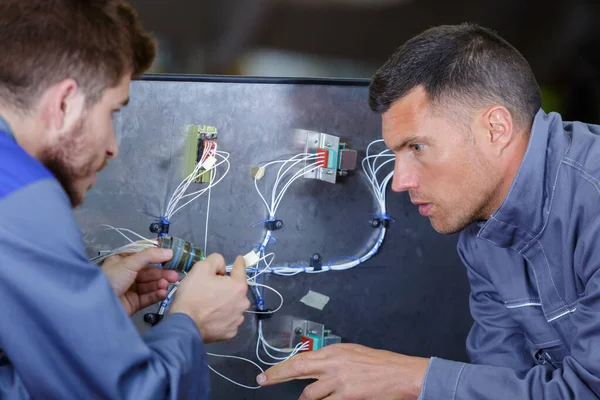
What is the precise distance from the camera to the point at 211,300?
1.10 m

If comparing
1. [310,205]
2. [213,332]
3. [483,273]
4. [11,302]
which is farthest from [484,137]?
[11,302]

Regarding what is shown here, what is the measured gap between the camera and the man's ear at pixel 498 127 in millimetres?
1312

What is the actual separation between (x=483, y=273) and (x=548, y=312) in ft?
0.74

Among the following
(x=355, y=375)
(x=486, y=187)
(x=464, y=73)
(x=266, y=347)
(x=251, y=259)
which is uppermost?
(x=464, y=73)

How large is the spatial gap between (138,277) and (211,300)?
26cm

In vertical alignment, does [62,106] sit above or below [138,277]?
above

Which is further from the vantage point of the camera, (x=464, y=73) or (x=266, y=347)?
(x=266, y=347)

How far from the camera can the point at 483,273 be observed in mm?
1539

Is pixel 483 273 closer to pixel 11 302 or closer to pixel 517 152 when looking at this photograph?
pixel 517 152

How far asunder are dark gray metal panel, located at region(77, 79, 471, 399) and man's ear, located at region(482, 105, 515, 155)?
48 centimetres

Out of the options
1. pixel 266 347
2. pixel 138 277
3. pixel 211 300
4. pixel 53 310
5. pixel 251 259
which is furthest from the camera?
pixel 266 347

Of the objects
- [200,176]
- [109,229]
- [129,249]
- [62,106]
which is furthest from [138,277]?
[62,106]

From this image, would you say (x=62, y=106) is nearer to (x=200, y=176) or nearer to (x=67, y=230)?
(x=67, y=230)

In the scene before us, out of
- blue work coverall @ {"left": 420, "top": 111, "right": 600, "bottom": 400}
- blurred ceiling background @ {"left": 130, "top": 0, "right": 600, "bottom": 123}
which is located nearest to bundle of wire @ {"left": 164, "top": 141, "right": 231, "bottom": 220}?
blurred ceiling background @ {"left": 130, "top": 0, "right": 600, "bottom": 123}
